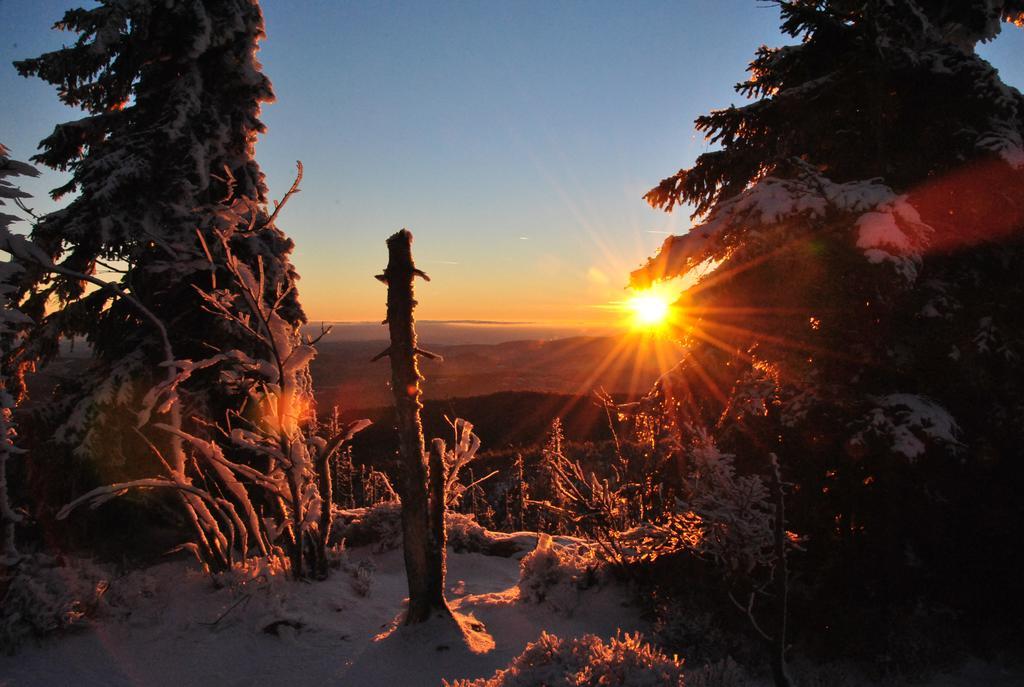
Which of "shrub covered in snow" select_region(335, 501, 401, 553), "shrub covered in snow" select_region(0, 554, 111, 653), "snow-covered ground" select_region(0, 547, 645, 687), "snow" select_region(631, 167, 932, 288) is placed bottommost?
"shrub covered in snow" select_region(335, 501, 401, 553)

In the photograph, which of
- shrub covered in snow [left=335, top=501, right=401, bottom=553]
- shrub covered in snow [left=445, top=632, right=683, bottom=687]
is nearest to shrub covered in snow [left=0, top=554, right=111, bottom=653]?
shrub covered in snow [left=445, top=632, right=683, bottom=687]

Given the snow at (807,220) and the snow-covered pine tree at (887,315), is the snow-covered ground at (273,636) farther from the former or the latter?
the snow at (807,220)

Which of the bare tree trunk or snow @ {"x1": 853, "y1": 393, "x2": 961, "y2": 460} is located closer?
snow @ {"x1": 853, "y1": 393, "x2": 961, "y2": 460}

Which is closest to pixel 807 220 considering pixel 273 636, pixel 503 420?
pixel 273 636

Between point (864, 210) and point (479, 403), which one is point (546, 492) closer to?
point (479, 403)

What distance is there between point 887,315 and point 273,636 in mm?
8267

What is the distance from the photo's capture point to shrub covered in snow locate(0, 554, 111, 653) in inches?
251

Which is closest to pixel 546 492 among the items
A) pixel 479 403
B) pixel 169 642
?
pixel 479 403

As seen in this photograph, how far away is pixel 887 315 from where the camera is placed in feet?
21.4

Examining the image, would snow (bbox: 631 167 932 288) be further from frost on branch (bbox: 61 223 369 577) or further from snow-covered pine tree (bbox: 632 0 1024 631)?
frost on branch (bbox: 61 223 369 577)

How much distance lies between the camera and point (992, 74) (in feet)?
21.3

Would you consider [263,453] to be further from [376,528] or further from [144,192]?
[376,528]

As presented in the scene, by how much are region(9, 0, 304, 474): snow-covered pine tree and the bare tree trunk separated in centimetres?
290

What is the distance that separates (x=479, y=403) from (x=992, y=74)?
2327 inches
